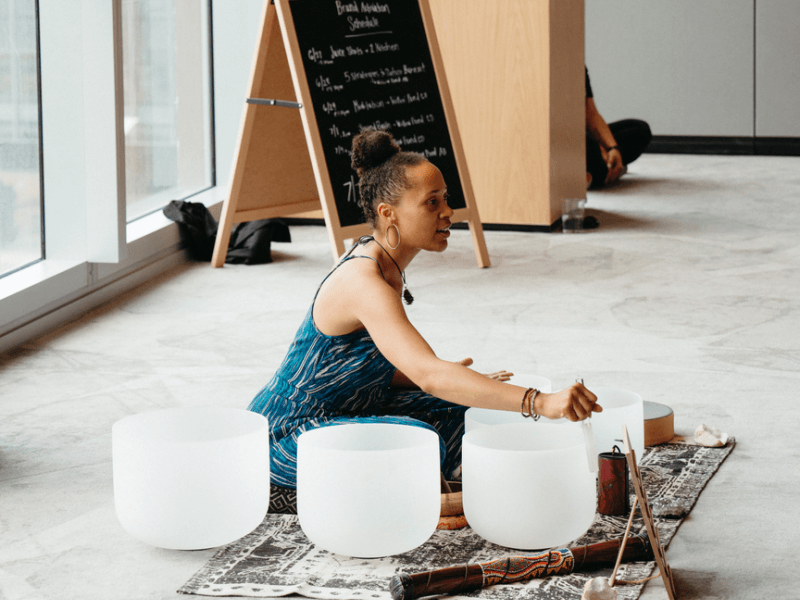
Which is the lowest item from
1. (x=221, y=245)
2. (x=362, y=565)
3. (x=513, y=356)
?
(x=362, y=565)

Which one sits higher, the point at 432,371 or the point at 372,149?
the point at 372,149

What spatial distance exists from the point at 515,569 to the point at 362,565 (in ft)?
0.88

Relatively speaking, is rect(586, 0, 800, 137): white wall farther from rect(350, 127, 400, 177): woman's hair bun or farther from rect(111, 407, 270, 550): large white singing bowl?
rect(111, 407, 270, 550): large white singing bowl

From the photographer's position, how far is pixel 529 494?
1880mm

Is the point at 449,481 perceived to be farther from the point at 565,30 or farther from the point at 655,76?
the point at 655,76

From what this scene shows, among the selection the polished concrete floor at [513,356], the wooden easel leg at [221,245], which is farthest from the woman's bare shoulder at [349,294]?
the wooden easel leg at [221,245]

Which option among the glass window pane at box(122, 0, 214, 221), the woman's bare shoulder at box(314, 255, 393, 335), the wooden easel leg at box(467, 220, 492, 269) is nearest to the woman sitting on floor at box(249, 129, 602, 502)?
the woman's bare shoulder at box(314, 255, 393, 335)

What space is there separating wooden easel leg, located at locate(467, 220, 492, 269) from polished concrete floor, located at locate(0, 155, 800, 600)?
7cm

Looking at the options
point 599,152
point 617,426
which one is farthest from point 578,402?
point 599,152

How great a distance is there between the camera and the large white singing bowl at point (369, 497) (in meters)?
1.83

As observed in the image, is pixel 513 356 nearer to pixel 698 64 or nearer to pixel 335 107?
pixel 335 107

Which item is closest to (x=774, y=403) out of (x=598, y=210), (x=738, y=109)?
(x=598, y=210)

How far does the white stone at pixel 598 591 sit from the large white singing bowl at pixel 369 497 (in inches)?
12.1

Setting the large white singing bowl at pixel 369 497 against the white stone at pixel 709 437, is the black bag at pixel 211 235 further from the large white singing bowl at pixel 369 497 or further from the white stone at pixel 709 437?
the large white singing bowl at pixel 369 497
